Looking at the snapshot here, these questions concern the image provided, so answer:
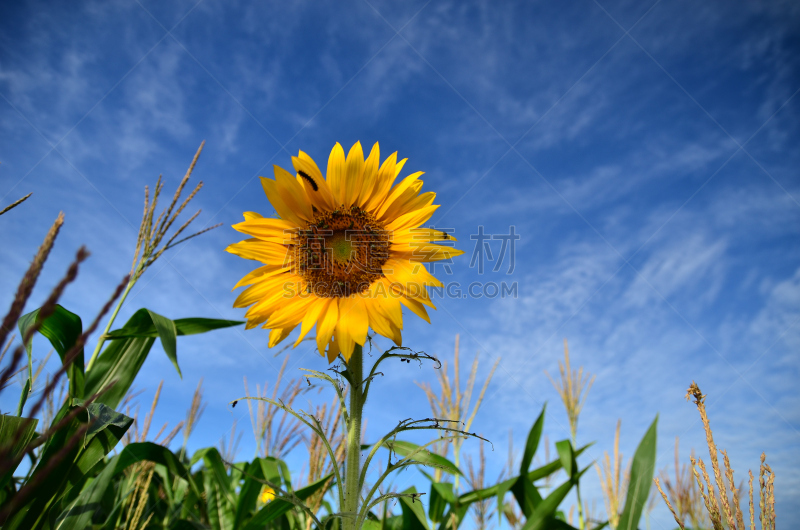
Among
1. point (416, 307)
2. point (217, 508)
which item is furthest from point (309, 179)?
point (217, 508)

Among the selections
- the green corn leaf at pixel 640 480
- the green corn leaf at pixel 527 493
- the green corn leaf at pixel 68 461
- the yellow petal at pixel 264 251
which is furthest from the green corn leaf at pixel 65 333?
the green corn leaf at pixel 640 480

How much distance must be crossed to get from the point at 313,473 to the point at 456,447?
1.06m

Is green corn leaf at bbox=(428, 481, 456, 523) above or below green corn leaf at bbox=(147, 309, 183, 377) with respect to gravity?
below

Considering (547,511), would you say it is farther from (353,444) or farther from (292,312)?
(292,312)

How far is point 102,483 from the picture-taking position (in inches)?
82.0

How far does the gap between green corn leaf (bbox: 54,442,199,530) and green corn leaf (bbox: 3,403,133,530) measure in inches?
4.5

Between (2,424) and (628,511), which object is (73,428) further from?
(628,511)

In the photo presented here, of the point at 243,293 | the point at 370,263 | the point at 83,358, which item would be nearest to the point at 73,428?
the point at 83,358

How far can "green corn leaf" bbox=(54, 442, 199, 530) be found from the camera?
1.96 metres

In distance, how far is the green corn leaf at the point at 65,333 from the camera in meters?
1.97

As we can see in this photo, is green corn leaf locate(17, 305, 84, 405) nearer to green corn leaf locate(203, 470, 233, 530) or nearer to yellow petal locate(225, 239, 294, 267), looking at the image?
yellow petal locate(225, 239, 294, 267)

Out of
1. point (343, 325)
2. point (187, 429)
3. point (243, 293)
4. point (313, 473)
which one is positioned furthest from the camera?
point (187, 429)

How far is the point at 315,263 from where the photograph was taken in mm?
1884

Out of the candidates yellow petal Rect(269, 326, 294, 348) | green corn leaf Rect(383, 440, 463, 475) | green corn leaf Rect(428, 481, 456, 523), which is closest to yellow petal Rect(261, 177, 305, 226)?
yellow petal Rect(269, 326, 294, 348)
